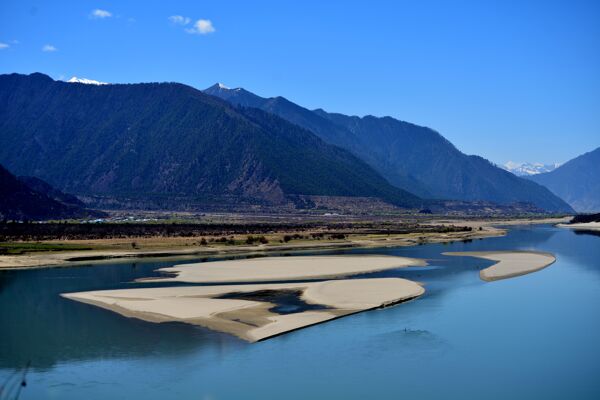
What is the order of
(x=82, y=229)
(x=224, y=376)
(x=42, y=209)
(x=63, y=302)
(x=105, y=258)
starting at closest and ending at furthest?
(x=224, y=376), (x=63, y=302), (x=105, y=258), (x=82, y=229), (x=42, y=209)

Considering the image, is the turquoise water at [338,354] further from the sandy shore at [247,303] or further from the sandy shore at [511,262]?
the sandy shore at [511,262]

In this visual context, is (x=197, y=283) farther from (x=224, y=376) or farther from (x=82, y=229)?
(x=82, y=229)

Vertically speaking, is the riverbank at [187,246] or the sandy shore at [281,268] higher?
the riverbank at [187,246]

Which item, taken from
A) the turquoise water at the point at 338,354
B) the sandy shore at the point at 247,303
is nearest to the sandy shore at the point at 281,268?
the sandy shore at the point at 247,303

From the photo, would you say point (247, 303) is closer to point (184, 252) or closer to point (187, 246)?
point (184, 252)

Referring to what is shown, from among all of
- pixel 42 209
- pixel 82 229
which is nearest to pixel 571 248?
pixel 82 229

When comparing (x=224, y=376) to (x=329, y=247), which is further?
(x=329, y=247)

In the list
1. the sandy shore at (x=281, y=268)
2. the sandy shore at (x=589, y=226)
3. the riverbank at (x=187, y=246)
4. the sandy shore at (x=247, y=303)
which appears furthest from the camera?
the sandy shore at (x=589, y=226)
